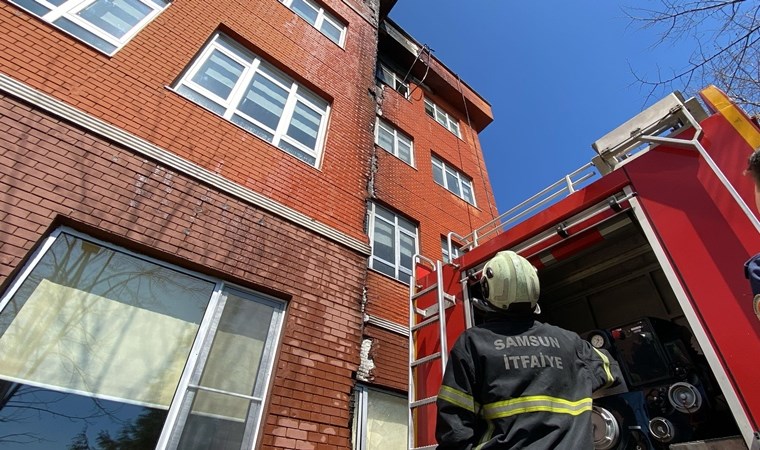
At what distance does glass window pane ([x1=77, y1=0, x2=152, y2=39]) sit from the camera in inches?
172

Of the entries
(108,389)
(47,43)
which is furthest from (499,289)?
(47,43)

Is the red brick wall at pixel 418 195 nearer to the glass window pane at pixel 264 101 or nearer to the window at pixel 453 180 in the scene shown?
the window at pixel 453 180

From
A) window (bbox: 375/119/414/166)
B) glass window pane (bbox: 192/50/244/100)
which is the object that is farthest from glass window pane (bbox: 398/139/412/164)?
glass window pane (bbox: 192/50/244/100)

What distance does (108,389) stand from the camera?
296 centimetres

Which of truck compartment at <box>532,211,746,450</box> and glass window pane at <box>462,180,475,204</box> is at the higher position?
glass window pane at <box>462,180,475,204</box>

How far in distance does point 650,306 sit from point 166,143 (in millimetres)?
5451

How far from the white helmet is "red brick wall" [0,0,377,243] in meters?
3.18

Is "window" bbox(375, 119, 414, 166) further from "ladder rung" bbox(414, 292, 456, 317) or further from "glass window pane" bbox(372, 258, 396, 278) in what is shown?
"ladder rung" bbox(414, 292, 456, 317)

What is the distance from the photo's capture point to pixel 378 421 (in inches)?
208

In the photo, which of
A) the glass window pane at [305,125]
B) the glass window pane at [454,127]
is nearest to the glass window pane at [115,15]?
the glass window pane at [305,125]

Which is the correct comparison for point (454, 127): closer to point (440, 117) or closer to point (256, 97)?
point (440, 117)

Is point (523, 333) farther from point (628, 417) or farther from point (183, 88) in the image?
point (183, 88)

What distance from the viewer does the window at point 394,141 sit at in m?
9.47

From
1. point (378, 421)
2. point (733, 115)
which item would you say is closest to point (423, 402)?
point (378, 421)
